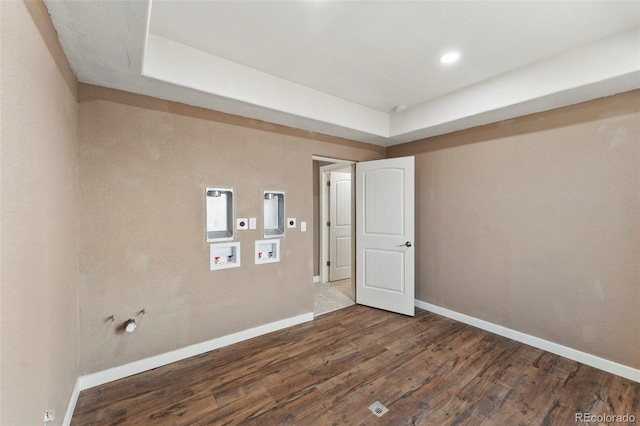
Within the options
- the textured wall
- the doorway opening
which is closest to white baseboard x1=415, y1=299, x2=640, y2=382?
the doorway opening

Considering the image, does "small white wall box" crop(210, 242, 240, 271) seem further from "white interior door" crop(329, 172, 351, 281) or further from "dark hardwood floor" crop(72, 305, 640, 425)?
"white interior door" crop(329, 172, 351, 281)

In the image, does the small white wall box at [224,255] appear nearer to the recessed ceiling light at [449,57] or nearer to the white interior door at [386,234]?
the white interior door at [386,234]

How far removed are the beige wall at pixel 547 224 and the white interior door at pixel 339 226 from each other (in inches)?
69.7

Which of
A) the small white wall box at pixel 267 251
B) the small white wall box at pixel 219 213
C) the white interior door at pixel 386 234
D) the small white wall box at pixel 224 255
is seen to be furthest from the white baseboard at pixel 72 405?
the white interior door at pixel 386 234

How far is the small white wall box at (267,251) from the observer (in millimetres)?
2898

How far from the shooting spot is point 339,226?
499 centimetres

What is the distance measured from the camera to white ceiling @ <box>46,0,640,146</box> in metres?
1.70

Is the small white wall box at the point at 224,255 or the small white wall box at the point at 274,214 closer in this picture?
the small white wall box at the point at 224,255

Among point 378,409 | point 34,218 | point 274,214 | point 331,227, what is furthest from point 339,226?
point 34,218

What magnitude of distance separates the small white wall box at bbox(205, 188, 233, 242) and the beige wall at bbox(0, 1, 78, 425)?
1025mm

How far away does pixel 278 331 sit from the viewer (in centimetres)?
298

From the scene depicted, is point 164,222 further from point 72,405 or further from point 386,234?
point 386,234

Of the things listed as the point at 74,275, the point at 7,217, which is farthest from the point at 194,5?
the point at 74,275

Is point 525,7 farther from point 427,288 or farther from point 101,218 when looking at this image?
point 101,218
